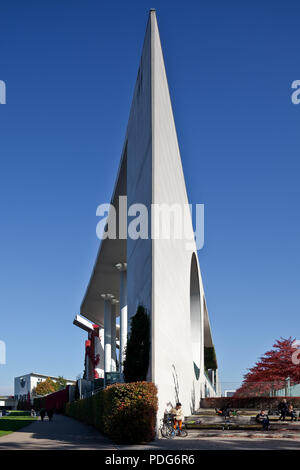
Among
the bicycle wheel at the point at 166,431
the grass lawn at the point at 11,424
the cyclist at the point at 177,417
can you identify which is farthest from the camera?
the grass lawn at the point at 11,424

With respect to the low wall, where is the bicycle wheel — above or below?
above

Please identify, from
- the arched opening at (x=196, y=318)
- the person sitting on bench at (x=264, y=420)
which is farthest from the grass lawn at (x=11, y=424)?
the arched opening at (x=196, y=318)

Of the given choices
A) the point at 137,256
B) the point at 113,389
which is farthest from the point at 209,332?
the point at 113,389

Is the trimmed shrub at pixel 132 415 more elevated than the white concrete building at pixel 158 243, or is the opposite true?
the white concrete building at pixel 158 243

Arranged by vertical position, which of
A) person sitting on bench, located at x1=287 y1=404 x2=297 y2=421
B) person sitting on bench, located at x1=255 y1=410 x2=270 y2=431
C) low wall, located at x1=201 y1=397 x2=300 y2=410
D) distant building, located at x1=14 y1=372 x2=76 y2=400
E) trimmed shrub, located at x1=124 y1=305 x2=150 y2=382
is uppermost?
trimmed shrub, located at x1=124 y1=305 x2=150 y2=382

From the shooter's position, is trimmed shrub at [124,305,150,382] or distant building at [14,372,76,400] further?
distant building at [14,372,76,400]

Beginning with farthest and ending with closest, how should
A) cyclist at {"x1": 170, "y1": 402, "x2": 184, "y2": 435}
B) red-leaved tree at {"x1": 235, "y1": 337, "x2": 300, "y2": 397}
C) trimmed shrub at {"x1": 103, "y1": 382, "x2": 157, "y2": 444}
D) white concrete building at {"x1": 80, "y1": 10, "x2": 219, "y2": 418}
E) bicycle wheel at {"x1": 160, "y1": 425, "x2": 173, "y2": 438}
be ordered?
red-leaved tree at {"x1": 235, "y1": 337, "x2": 300, "y2": 397} → white concrete building at {"x1": 80, "y1": 10, "x2": 219, "y2": 418} → cyclist at {"x1": 170, "y1": 402, "x2": 184, "y2": 435} → bicycle wheel at {"x1": 160, "y1": 425, "x2": 173, "y2": 438} → trimmed shrub at {"x1": 103, "y1": 382, "x2": 157, "y2": 444}

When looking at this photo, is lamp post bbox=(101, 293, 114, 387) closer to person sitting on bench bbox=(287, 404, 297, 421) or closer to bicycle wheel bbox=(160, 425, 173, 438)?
person sitting on bench bbox=(287, 404, 297, 421)

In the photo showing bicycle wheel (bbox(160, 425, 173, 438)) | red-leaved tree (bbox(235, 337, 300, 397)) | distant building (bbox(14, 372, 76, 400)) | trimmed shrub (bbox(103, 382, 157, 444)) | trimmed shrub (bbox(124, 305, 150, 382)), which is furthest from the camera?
distant building (bbox(14, 372, 76, 400))

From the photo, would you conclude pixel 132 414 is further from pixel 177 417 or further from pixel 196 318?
pixel 196 318

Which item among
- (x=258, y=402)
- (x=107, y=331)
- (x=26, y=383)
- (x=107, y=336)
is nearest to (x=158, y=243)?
(x=258, y=402)

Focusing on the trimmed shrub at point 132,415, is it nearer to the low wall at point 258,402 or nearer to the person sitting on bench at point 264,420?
the person sitting on bench at point 264,420

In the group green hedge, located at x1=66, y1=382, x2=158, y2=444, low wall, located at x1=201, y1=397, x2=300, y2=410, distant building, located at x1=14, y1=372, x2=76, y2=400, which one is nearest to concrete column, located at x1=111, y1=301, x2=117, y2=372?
low wall, located at x1=201, y1=397, x2=300, y2=410
